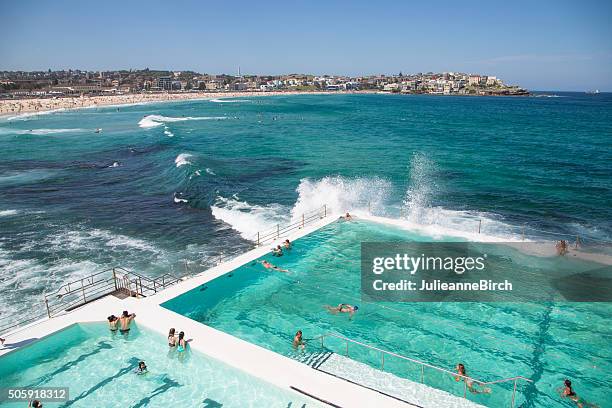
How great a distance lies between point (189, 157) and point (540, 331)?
132ft

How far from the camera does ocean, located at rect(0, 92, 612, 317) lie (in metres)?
21.4

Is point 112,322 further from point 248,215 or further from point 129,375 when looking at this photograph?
point 248,215

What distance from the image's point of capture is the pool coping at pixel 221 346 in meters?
10.0

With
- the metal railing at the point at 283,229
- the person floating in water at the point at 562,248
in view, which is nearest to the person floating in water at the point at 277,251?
the metal railing at the point at 283,229

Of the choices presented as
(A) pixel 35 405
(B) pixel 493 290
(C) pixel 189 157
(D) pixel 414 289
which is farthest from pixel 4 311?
(C) pixel 189 157

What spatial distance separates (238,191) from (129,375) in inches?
894

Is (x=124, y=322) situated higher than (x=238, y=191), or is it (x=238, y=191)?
(x=238, y=191)

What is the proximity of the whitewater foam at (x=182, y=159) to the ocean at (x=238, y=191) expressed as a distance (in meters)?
0.36

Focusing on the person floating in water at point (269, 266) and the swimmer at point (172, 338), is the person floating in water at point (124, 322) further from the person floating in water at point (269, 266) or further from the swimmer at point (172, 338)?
the person floating in water at point (269, 266)

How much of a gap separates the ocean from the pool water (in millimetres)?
4307

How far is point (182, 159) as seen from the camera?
45062 millimetres

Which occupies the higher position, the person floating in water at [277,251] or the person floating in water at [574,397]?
the person floating in water at [277,251]

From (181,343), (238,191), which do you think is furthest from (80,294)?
(238,191)

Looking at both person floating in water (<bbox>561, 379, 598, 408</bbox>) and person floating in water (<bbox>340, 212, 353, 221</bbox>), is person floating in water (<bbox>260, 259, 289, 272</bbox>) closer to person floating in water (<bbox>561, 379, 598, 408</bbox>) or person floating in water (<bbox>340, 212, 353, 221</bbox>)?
person floating in water (<bbox>340, 212, 353, 221</bbox>)
